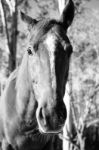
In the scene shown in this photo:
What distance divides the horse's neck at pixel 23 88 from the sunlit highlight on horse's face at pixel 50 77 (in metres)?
0.46

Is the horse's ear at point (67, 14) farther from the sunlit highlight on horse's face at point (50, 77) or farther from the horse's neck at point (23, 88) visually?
the horse's neck at point (23, 88)

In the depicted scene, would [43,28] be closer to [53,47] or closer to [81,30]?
[53,47]

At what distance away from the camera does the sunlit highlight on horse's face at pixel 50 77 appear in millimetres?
3461

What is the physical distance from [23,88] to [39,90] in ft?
2.29

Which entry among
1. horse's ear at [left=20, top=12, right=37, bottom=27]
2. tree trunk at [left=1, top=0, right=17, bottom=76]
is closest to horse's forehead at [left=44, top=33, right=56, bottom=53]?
horse's ear at [left=20, top=12, right=37, bottom=27]

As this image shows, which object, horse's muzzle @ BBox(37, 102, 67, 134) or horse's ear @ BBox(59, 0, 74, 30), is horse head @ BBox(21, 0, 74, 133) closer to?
horse's muzzle @ BBox(37, 102, 67, 134)

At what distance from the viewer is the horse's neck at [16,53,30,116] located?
434 centimetres

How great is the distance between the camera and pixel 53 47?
3.60 m

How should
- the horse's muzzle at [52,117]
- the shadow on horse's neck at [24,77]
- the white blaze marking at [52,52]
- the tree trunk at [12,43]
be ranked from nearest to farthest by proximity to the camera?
the horse's muzzle at [52,117] < the white blaze marking at [52,52] < the shadow on horse's neck at [24,77] < the tree trunk at [12,43]

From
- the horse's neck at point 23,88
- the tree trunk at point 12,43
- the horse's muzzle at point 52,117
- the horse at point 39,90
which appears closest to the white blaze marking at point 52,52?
the horse at point 39,90

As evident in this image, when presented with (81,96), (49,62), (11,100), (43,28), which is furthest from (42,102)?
(81,96)

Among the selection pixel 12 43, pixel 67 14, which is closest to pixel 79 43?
pixel 12 43

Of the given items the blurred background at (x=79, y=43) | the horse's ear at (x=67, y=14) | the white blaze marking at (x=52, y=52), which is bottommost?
the blurred background at (x=79, y=43)

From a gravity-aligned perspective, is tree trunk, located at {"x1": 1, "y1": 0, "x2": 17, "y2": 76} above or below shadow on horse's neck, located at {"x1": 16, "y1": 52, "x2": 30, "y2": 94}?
below
